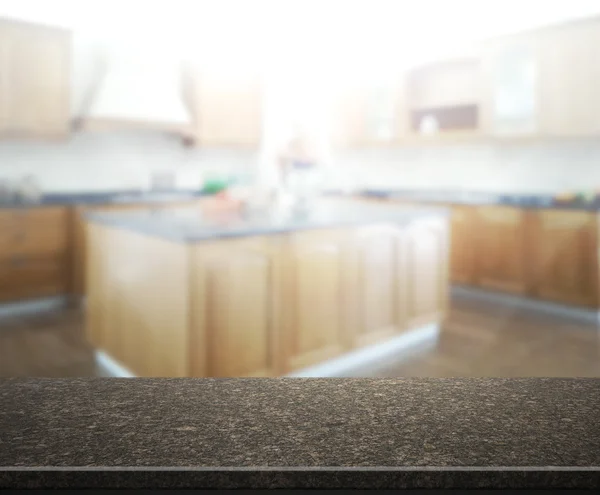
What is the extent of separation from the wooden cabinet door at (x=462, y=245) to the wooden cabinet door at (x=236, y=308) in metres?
2.51

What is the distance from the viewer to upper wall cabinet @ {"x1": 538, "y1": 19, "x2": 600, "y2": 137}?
412 centimetres

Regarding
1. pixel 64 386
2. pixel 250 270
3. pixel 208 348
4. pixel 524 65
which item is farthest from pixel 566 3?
pixel 64 386

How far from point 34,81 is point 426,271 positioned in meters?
3.10

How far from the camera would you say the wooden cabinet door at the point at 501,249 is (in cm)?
429

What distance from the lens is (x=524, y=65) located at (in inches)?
178

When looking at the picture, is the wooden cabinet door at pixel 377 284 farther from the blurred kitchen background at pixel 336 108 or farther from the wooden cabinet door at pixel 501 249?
the wooden cabinet door at pixel 501 249

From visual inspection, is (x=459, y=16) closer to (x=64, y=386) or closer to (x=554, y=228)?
(x=554, y=228)

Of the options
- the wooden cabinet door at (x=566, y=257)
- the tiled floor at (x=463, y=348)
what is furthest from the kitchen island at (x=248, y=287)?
the wooden cabinet door at (x=566, y=257)

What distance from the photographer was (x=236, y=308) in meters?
2.38

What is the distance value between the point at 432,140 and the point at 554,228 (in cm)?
154

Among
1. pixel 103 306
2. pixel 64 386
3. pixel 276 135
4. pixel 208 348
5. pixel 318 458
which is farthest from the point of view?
pixel 276 135

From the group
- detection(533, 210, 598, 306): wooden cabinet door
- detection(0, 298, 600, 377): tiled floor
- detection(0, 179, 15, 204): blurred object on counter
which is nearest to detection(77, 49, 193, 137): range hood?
detection(0, 179, 15, 204): blurred object on counter

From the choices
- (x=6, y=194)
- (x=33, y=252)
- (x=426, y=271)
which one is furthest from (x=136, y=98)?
(x=426, y=271)

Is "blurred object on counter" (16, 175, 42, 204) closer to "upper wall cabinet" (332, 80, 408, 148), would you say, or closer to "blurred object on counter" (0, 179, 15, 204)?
"blurred object on counter" (0, 179, 15, 204)
